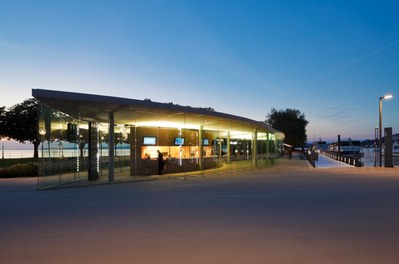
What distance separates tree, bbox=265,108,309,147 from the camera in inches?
2955

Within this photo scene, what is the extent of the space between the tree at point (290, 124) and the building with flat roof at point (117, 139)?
142 ft

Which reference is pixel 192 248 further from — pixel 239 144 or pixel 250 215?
pixel 239 144

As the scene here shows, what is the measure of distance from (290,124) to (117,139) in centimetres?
5607

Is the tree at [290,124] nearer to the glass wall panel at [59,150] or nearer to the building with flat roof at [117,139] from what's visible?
the building with flat roof at [117,139]

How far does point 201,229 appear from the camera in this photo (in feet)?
24.8

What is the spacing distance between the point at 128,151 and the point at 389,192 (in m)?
15.6

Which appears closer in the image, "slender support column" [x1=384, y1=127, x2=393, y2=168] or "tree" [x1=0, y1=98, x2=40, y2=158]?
"slender support column" [x1=384, y1=127, x2=393, y2=168]

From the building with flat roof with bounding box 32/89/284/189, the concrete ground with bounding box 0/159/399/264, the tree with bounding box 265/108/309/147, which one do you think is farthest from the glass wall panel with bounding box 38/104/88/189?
the tree with bounding box 265/108/309/147

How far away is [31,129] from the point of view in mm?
45344

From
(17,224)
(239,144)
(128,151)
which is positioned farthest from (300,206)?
(239,144)

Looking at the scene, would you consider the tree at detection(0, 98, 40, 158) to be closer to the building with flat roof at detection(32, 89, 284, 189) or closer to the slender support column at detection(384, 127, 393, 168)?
the building with flat roof at detection(32, 89, 284, 189)

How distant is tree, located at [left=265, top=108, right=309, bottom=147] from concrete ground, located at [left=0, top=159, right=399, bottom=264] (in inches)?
2510

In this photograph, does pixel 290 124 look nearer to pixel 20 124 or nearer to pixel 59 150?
pixel 20 124

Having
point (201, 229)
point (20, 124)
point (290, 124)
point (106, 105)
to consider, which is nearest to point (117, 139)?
point (106, 105)
